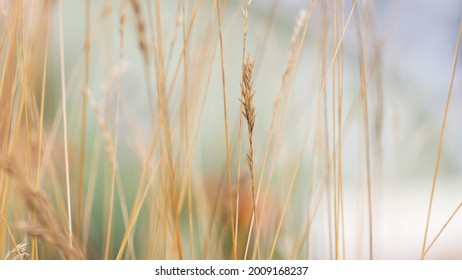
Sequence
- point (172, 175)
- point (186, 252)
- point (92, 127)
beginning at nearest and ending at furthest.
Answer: point (172, 175) < point (186, 252) < point (92, 127)

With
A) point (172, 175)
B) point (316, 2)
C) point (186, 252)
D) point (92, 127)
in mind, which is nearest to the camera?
point (172, 175)

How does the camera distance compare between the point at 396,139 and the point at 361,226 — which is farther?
the point at 396,139

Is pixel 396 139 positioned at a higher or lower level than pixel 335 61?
lower

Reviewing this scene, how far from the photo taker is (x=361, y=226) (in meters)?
0.92

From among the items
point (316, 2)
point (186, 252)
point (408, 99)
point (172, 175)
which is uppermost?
point (316, 2)

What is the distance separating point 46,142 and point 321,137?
50cm

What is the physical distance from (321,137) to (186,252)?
368mm

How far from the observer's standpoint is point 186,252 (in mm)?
996

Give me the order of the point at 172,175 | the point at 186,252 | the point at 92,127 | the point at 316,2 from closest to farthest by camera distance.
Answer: the point at 172,175
the point at 316,2
the point at 186,252
the point at 92,127

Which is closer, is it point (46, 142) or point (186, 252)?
point (46, 142)

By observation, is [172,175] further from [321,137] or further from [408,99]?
[408,99]
